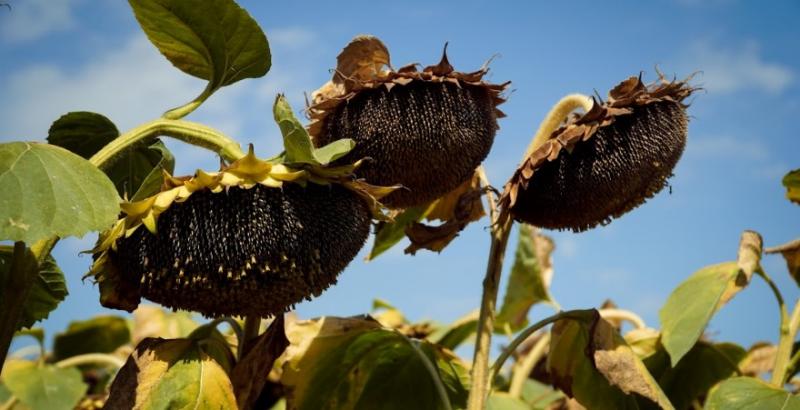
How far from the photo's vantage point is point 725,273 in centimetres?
221

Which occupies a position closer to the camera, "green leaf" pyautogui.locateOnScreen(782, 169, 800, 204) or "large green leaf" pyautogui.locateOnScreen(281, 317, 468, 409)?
"large green leaf" pyautogui.locateOnScreen(281, 317, 468, 409)

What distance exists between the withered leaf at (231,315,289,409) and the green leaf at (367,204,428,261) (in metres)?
0.42

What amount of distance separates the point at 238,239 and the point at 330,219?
141mm

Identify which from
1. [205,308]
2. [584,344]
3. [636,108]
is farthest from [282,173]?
[584,344]

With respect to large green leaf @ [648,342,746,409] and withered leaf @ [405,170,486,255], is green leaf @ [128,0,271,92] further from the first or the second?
large green leaf @ [648,342,746,409]

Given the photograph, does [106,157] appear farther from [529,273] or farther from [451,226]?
[529,273]

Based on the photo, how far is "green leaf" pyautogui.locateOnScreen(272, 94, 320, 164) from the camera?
1.39 m

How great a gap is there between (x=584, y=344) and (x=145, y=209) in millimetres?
936

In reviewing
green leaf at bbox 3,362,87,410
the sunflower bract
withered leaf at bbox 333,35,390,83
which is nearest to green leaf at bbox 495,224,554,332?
withered leaf at bbox 333,35,390,83

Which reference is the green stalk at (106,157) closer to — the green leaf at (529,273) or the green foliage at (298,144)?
the green foliage at (298,144)

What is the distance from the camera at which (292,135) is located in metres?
1.39

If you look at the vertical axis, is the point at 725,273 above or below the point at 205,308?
above

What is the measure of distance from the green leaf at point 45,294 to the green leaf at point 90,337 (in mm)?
1644

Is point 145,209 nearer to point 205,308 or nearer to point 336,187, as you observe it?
point 205,308
